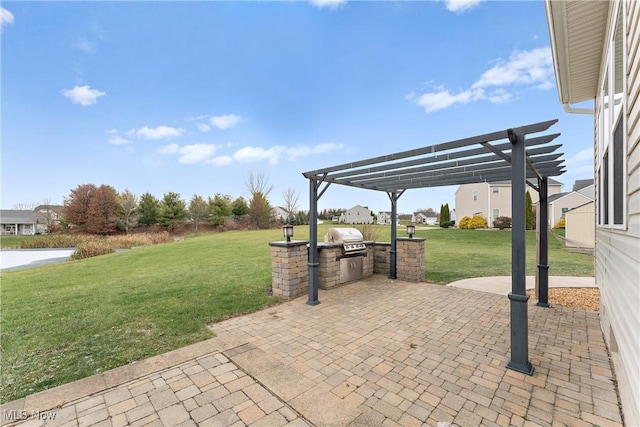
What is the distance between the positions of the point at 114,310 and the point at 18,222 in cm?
5199

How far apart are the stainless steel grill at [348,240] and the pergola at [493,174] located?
2.92 feet

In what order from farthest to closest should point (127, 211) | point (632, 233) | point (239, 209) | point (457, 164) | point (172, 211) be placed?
1. point (239, 209)
2. point (172, 211)
3. point (127, 211)
4. point (457, 164)
5. point (632, 233)

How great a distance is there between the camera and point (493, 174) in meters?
4.79

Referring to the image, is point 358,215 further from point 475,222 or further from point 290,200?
point 475,222

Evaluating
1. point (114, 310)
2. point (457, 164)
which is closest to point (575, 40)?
point (457, 164)

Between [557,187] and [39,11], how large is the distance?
125 ft

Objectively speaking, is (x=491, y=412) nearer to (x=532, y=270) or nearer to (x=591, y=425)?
(x=591, y=425)

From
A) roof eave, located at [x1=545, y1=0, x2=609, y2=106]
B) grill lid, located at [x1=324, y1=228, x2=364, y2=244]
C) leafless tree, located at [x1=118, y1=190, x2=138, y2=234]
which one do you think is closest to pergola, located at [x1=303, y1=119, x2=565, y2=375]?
grill lid, located at [x1=324, y1=228, x2=364, y2=244]

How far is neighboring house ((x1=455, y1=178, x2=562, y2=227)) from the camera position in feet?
85.1

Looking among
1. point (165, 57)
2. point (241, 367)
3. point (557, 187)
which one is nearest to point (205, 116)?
point (165, 57)

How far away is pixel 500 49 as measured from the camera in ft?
28.3

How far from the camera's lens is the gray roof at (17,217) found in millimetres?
37812

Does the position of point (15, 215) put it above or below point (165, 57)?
below

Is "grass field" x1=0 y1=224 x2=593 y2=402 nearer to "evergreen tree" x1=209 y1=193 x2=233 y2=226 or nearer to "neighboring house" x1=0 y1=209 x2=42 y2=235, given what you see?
"evergreen tree" x1=209 y1=193 x2=233 y2=226
